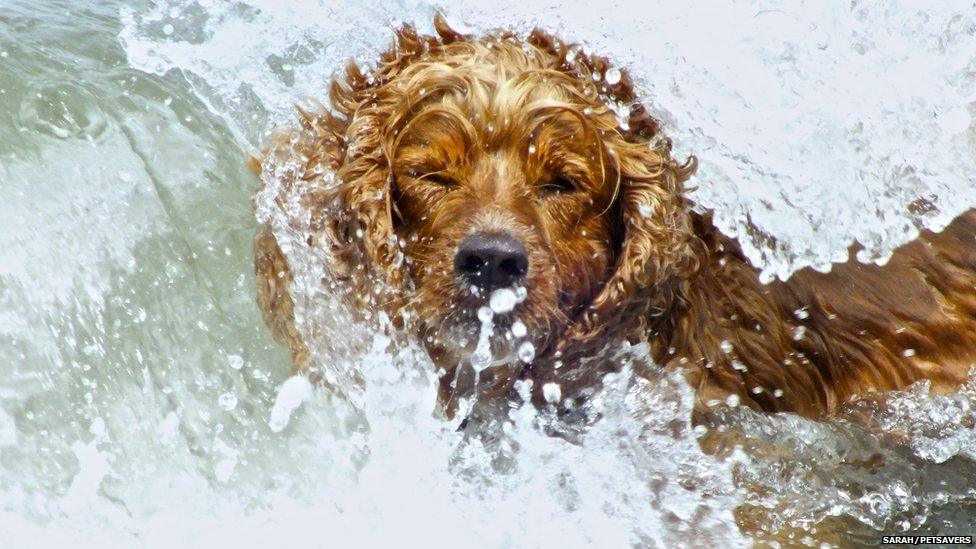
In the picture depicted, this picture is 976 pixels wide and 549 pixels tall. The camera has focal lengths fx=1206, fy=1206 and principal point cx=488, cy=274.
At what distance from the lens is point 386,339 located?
454 cm

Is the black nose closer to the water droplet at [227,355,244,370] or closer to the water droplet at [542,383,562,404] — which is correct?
the water droplet at [542,383,562,404]

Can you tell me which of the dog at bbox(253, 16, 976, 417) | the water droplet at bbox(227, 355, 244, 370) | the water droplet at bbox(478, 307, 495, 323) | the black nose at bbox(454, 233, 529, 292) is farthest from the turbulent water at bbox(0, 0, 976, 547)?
the black nose at bbox(454, 233, 529, 292)

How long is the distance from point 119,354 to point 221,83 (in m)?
1.73

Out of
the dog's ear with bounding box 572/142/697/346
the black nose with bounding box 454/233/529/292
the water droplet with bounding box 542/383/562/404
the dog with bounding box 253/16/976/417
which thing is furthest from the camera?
the water droplet with bounding box 542/383/562/404

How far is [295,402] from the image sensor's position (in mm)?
4738

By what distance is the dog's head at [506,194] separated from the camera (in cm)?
416

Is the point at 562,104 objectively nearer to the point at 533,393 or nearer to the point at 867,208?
the point at 533,393

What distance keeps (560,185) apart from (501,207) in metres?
0.29

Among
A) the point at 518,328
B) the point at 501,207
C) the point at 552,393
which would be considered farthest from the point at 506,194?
the point at 552,393

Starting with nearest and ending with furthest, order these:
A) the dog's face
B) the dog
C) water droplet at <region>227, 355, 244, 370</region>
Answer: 1. the dog's face
2. the dog
3. water droplet at <region>227, 355, 244, 370</region>

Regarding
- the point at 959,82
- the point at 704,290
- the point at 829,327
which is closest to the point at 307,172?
the point at 704,290

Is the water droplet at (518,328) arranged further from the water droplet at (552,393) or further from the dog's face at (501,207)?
the water droplet at (552,393)

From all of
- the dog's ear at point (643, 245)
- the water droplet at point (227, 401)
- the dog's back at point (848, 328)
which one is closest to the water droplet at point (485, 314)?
the dog's ear at point (643, 245)

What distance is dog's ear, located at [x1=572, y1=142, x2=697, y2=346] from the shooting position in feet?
14.4
